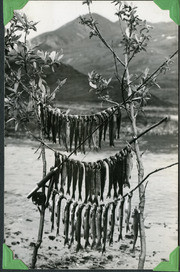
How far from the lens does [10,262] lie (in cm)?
219

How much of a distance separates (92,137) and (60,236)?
681 mm

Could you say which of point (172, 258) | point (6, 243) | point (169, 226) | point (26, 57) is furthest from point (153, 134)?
point (6, 243)

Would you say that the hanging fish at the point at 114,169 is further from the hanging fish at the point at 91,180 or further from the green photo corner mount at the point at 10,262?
the green photo corner mount at the point at 10,262

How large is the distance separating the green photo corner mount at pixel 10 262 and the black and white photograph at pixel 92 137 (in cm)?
3

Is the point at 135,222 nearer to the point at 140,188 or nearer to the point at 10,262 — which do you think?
the point at 140,188

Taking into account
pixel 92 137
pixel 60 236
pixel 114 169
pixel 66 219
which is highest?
pixel 92 137

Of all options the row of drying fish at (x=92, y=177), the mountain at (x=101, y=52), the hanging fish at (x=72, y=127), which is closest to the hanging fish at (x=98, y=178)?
the row of drying fish at (x=92, y=177)

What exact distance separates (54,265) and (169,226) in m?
0.79

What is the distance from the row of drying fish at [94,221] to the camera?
84.5 inches

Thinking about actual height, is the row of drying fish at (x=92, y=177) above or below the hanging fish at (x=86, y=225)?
above

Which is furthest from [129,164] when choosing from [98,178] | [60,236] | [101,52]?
[101,52]

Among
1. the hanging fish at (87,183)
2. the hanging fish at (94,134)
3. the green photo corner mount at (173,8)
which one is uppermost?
the green photo corner mount at (173,8)

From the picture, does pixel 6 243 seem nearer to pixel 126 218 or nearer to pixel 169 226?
pixel 126 218

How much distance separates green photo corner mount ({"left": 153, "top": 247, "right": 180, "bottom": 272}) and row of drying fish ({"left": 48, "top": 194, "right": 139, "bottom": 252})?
0.72 ft
